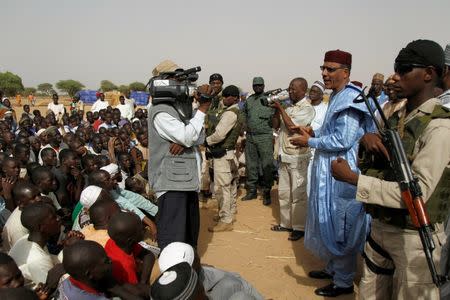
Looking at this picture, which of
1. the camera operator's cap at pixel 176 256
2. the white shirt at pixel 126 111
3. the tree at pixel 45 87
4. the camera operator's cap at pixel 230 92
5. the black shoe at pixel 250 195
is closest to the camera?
the camera operator's cap at pixel 176 256

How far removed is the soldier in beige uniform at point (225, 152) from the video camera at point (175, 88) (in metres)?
1.89

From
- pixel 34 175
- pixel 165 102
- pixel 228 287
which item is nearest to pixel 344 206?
pixel 228 287

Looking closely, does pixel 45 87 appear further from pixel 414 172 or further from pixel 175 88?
pixel 414 172

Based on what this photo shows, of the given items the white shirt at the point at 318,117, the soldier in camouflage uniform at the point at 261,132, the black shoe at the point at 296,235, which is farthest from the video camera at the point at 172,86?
the soldier in camouflage uniform at the point at 261,132

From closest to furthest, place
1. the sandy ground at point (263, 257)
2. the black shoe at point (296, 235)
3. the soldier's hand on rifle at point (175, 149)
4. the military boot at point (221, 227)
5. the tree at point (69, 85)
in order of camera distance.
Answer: the soldier's hand on rifle at point (175, 149)
the sandy ground at point (263, 257)
the black shoe at point (296, 235)
the military boot at point (221, 227)
the tree at point (69, 85)

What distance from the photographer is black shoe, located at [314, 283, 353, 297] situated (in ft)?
11.5

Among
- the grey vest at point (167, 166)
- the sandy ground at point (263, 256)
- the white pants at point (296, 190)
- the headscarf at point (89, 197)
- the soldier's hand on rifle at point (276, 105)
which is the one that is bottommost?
the sandy ground at point (263, 256)

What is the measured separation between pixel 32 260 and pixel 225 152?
10.4 ft

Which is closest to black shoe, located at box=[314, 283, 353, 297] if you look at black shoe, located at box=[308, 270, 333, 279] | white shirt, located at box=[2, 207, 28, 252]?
black shoe, located at box=[308, 270, 333, 279]

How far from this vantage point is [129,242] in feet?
9.07

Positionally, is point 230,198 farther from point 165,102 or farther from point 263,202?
point 165,102

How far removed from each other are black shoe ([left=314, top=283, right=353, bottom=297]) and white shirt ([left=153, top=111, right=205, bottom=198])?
6.08 feet

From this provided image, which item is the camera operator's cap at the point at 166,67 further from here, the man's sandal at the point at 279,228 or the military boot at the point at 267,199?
the military boot at the point at 267,199

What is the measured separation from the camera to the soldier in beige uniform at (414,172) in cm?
193
